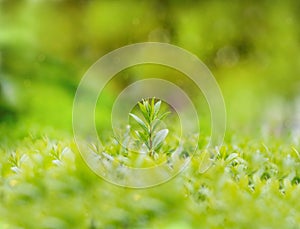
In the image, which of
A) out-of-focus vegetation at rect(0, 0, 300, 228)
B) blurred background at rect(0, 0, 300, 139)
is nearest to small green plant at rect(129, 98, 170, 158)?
out-of-focus vegetation at rect(0, 0, 300, 228)

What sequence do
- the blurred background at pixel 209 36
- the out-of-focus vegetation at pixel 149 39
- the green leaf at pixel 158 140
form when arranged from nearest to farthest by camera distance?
the green leaf at pixel 158 140
the out-of-focus vegetation at pixel 149 39
the blurred background at pixel 209 36

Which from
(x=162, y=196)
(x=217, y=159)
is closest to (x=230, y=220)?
(x=162, y=196)

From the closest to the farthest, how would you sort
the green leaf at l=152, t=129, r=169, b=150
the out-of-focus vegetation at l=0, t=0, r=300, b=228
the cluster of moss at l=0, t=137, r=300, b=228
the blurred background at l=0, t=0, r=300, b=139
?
the cluster of moss at l=0, t=137, r=300, b=228 → the green leaf at l=152, t=129, r=169, b=150 → the out-of-focus vegetation at l=0, t=0, r=300, b=228 → the blurred background at l=0, t=0, r=300, b=139

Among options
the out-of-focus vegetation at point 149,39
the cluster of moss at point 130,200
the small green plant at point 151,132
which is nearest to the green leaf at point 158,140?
the small green plant at point 151,132

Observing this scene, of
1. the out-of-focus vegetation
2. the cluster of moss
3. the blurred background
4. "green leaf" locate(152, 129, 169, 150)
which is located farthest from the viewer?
the blurred background

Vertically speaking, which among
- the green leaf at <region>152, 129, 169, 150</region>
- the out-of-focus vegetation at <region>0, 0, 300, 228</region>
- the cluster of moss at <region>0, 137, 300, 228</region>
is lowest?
the cluster of moss at <region>0, 137, 300, 228</region>

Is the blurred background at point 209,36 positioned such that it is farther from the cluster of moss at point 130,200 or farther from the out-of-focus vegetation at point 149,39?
the cluster of moss at point 130,200

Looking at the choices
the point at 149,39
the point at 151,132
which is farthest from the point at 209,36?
the point at 151,132

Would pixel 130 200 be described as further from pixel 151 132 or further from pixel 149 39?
pixel 149 39

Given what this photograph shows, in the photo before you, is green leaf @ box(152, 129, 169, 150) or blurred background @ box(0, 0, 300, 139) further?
blurred background @ box(0, 0, 300, 139)

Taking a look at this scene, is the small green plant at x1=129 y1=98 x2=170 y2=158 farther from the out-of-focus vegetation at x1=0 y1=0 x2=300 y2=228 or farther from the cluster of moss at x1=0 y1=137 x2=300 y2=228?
the out-of-focus vegetation at x1=0 y1=0 x2=300 y2=228

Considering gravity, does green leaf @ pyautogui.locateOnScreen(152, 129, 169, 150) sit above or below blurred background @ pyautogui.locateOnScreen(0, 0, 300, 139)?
below
